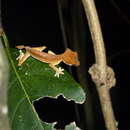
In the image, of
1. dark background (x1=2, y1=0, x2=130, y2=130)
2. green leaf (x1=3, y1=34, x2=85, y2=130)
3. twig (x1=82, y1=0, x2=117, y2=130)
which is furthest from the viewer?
dark background (x1=2, y1=0, x2=130, y2=130)

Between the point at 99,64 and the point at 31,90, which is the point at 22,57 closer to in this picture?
the point at 31,90

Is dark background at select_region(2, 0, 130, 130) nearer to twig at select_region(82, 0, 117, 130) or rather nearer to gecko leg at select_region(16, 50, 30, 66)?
gecko leg at select_region(16, 50, 30, 66)

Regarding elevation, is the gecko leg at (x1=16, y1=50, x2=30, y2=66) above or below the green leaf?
above

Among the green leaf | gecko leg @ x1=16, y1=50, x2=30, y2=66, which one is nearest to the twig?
the green leaf

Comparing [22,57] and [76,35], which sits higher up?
[22,57]

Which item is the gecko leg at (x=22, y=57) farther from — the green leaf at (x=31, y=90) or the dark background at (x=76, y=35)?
the dark background at (x=76, y=35)

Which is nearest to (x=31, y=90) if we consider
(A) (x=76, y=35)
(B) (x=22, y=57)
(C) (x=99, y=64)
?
(B) (x=22, y=57)

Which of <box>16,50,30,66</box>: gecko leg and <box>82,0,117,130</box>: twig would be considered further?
<box>16,50,30,66</box>: gecko leg
